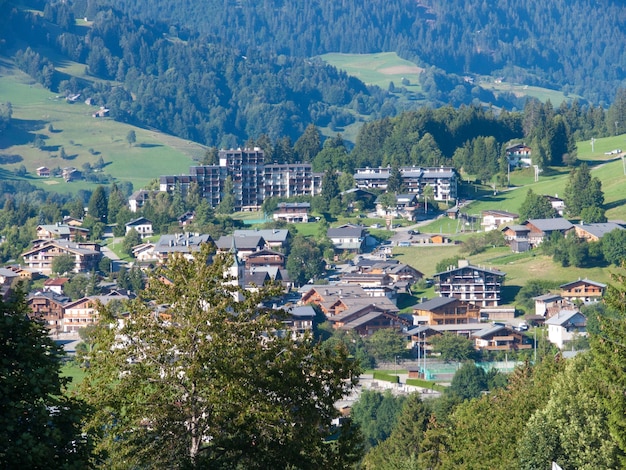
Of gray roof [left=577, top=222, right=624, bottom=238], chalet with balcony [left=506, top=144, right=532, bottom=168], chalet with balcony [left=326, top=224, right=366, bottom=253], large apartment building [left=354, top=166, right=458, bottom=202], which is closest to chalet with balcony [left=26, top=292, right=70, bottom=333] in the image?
chalet with balcony [left=326, top=224, right=366, bottom=253]

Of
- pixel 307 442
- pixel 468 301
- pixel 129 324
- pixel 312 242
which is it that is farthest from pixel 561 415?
pixel 312 242

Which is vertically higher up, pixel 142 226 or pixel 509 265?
pixel 509 265

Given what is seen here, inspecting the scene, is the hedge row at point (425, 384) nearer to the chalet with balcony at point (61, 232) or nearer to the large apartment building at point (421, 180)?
the large apartment building at point (421, 180)

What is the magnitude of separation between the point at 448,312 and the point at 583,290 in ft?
27.4

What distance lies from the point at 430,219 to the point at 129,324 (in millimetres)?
92982

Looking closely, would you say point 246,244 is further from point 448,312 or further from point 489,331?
point 489,331

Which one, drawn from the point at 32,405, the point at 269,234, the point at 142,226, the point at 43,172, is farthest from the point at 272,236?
the point at 32,405

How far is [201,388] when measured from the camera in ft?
66.0

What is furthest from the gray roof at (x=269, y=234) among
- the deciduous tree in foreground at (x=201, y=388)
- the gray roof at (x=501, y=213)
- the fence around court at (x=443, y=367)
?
the deciduous tree in foreground at (x=201, y=388)

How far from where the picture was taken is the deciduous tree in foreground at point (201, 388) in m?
20.0

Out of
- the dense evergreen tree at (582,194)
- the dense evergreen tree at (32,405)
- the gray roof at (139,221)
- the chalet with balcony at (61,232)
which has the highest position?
the dense evergreen tree at (32,405)

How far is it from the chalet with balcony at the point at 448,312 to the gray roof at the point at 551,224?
524 inches

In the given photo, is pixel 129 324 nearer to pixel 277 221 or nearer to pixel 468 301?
pixel 468 301

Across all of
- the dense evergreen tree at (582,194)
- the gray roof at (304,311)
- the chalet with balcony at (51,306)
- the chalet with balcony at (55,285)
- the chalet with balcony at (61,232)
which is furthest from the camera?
the chalet with balcony at (61,232)
